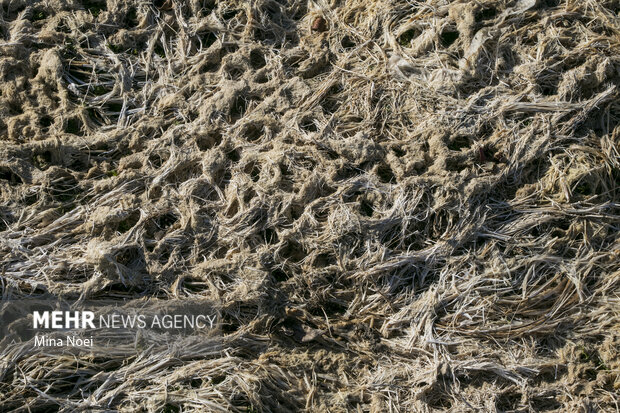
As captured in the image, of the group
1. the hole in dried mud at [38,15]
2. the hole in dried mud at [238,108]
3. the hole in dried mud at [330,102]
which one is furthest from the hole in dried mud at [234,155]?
the hole in dried mud at [38,15]

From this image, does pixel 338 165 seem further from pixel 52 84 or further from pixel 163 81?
pixel 52 84

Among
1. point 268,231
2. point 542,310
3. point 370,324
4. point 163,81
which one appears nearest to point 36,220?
point 163,81

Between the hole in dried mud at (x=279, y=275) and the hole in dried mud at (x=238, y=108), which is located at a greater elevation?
the hole in dried mud at (x=238, y=108)

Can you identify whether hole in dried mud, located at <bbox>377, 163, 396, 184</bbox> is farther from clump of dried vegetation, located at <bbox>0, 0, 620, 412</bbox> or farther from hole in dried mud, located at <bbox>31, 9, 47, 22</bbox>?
hole in dried mud, located at <bbox>31, 9, 47, 22</bbox>

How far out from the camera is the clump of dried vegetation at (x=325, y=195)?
2.26 m

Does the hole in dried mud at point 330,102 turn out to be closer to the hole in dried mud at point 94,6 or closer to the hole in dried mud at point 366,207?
the hole in dried mud at point 366,207

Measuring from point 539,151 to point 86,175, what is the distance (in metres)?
2.00

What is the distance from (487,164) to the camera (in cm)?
245

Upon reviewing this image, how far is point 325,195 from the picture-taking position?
2.46 meters

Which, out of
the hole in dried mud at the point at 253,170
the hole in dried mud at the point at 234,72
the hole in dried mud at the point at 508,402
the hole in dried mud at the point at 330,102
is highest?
the hole in dried mud at the point at 234,72

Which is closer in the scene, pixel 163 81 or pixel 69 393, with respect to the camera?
pixel 69 393

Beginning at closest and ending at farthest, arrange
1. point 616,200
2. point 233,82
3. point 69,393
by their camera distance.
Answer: point 69,393 < point 616,200 < point 233,82

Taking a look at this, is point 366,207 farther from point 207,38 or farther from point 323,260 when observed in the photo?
point 207,38

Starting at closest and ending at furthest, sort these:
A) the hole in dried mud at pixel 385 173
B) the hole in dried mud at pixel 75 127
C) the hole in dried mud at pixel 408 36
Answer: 1. the hole in dried mud at pixel 385 173
2. the hole in dried mud at pixel 75 127
3. the hole in dried mud at pixel 408 36
